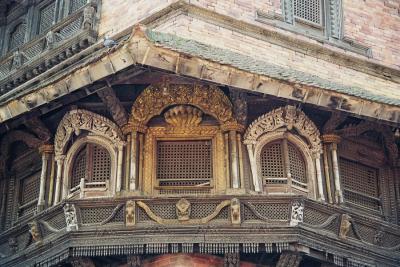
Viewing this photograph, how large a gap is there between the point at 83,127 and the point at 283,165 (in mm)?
2753

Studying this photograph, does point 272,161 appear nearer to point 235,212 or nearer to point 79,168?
point 235,212

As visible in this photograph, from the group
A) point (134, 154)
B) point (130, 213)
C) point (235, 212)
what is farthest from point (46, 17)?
point (235, 212)

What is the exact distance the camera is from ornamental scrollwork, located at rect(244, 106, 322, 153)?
1416 centimetres

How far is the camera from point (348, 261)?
13.8 metres

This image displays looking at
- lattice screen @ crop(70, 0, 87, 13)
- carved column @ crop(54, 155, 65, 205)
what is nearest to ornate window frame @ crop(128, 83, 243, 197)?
carved column @ crop(54, 155, 65, 205)

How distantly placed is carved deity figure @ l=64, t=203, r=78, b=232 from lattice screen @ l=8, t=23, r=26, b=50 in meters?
4.79

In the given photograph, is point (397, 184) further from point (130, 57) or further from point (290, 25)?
point (130, 57)

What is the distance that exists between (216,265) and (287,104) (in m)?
2.41

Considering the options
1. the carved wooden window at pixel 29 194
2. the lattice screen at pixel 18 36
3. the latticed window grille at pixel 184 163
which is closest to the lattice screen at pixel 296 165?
the latticed window grille at pixel 184 163

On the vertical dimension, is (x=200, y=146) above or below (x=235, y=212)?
above

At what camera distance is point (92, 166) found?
564 inches

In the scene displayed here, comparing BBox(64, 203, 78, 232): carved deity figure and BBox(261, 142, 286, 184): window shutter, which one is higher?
BBox(261, 142, 286, 184): window shutter

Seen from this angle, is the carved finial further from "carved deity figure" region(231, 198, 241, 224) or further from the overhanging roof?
"carved deity figure" region(231, 198, 241, 224)

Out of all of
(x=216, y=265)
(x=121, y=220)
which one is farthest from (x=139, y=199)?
(x=216, y=265)
